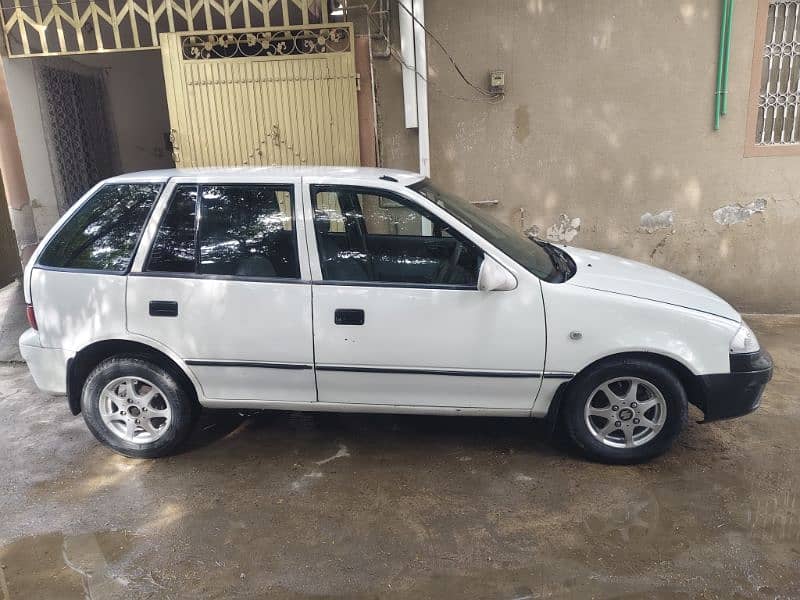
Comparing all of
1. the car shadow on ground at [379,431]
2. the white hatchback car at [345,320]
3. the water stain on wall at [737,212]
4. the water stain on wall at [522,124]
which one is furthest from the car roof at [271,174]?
the water stain on wall at [737,212]

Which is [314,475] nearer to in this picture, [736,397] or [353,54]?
[736,397]

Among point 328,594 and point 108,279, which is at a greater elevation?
point 108,279

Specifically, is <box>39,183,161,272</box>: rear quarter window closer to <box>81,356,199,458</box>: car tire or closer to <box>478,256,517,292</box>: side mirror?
<box>81,356,199,458</box>: car tire

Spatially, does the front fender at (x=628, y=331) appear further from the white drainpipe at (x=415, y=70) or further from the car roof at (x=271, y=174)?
the white drainpipe at (x=415, y=70)

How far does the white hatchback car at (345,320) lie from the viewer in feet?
11.1

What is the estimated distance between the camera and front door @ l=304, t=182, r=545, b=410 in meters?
3.40

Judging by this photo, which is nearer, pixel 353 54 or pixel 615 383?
pixel 615 383

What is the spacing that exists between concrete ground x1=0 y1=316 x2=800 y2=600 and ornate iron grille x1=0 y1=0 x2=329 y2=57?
3.99m

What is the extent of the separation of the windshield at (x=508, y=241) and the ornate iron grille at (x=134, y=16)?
10.5 feet

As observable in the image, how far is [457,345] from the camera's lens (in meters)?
3.43

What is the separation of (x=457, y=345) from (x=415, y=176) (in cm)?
120

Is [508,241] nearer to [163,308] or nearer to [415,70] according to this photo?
[163,308]

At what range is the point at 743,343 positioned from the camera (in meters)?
3.42

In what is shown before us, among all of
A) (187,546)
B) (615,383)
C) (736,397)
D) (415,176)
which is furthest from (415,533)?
(415,176)
